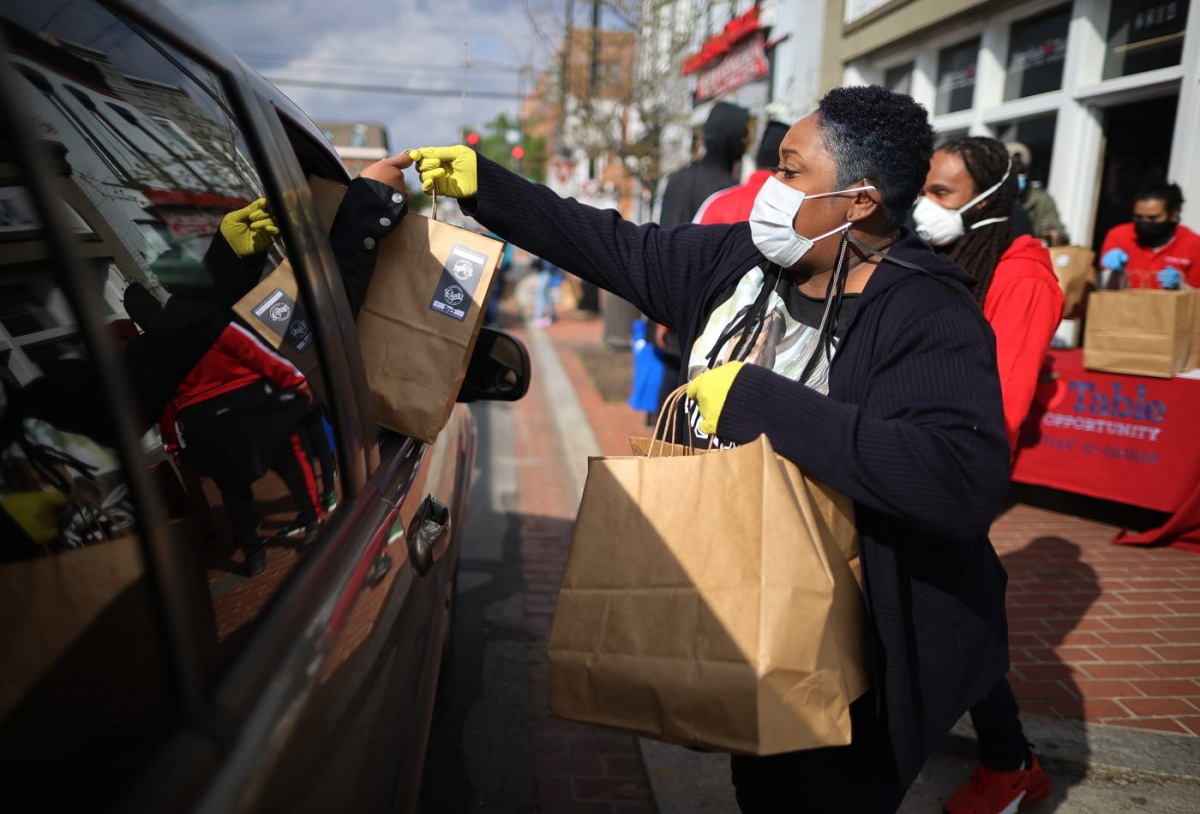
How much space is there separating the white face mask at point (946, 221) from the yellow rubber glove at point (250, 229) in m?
2.09

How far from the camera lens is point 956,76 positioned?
8656 millimetres

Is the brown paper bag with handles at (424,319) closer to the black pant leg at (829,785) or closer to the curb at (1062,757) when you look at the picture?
the black pant leg at (829,785)

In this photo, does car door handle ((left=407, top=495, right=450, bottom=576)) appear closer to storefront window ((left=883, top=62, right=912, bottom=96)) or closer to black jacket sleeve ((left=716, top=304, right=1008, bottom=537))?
black jacket sleeve ((left=716, top=304, right=1008, bottom=537))

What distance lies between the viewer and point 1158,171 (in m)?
6.85

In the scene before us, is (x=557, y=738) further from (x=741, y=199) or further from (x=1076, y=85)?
(x=1076, y=85)

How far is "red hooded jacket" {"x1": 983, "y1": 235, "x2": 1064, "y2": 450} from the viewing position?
247 cm

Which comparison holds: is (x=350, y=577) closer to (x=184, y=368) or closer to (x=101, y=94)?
(x=184, y=368)

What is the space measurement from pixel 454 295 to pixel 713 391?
620mm

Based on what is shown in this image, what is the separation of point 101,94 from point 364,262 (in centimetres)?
57

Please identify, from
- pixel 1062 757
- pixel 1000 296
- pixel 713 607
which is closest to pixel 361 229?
pixel 713 607

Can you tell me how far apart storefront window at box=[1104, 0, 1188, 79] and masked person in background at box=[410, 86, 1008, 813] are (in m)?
5.64

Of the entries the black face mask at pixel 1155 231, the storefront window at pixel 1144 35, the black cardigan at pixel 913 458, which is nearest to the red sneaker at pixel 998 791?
the black cardigan at pixel 913 458

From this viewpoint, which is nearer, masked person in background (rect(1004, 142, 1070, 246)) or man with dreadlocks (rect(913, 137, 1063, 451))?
man with dreadlocks (rect(913, 137, 1063, 451))

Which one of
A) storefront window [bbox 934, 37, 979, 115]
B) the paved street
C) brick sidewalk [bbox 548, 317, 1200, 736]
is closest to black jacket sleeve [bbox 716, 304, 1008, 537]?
the paved street
